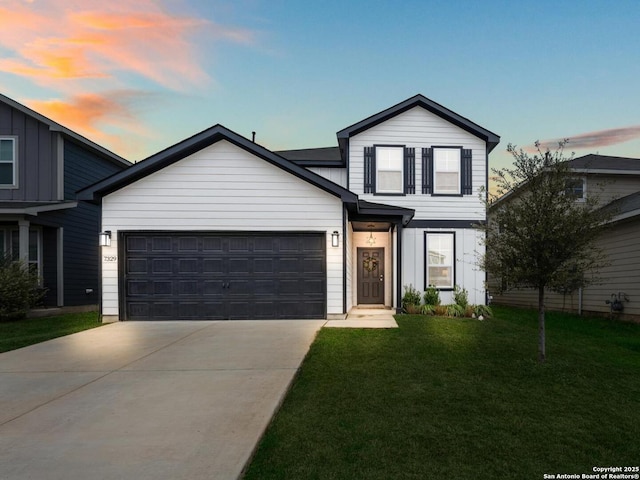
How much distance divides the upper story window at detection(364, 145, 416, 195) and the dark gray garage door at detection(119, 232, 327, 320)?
3886 mm

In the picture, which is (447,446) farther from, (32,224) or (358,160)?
(32,224)

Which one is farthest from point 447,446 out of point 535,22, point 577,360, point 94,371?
point 535,22

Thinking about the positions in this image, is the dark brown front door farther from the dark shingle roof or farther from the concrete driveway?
the dark shingle roof

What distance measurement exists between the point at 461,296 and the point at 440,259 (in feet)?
4.72

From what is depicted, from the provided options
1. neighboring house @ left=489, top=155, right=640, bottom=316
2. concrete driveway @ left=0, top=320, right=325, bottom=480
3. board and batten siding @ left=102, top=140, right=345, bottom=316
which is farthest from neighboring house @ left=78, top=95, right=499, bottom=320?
neighboring house @ left=489, top=155, right=640, bottom=316

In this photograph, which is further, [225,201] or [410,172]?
[410,172]

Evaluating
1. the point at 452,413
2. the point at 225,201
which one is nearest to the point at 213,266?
the point at 225,201

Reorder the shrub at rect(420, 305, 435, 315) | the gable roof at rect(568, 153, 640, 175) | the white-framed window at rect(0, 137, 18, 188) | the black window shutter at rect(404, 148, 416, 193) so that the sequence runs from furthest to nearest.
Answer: the gable roof at rect(568, 153, 640, 175)
the white-framed window at rect(0, 137, 18, 188)
the black window shutter at rect(404, 148, 416, 193)
the shrub at rect(420, 305, 435, 315)

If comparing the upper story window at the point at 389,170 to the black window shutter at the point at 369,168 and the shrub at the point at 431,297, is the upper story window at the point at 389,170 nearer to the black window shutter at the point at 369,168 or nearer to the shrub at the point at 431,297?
the black window shutter at the point at 369,168

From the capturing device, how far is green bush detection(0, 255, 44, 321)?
12.6m

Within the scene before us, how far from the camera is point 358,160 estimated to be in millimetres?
14453

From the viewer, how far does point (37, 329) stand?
11.2 meters

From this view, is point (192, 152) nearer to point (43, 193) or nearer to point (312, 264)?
point (312, 264)

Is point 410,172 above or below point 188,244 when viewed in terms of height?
above
